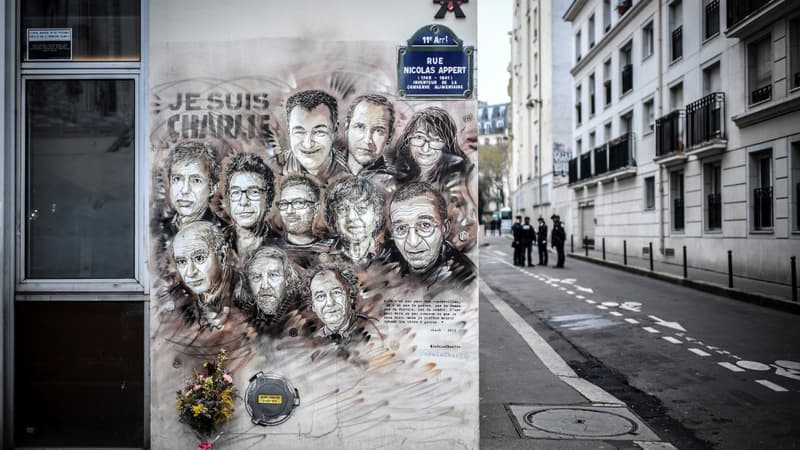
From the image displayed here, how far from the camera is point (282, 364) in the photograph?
477cm

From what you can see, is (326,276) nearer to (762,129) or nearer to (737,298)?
(737,298)

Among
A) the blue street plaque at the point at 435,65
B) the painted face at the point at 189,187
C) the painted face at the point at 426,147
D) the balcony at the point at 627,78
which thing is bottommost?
the painted face at the point at 189,187

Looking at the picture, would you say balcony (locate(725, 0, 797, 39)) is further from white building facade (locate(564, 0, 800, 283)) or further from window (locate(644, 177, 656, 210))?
window (locate(644, 177, 656, 210))

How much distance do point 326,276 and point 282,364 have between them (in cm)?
66

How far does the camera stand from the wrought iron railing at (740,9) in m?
19.3

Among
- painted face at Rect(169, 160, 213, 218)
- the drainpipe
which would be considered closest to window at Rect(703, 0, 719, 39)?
the drainpipe

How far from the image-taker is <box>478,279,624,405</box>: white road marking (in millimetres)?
7107

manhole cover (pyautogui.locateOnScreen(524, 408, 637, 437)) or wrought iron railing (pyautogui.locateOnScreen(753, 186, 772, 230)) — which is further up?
wrought iron railing (pyautogui.locateOnScreen(753, 186, 772, 230))

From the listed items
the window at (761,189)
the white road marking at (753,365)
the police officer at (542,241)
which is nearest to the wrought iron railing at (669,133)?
the window at (761,189)

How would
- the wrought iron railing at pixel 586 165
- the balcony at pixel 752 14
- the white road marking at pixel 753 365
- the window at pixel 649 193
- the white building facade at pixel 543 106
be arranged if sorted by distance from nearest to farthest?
the white road marking at pixel 753 365
the balcony at pixel 752 14
the window at pixel 649 193
the wrought iron railing at pixel 586 165
the white building facade at pixel 543 106

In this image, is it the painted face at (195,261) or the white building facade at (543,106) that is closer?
the painted face at (195,261)

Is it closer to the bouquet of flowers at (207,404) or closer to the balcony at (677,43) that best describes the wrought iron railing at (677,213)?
the balcony at (677,43)

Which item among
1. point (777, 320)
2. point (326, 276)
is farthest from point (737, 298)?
point (326, 276)

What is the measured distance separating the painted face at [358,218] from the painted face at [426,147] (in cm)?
46
